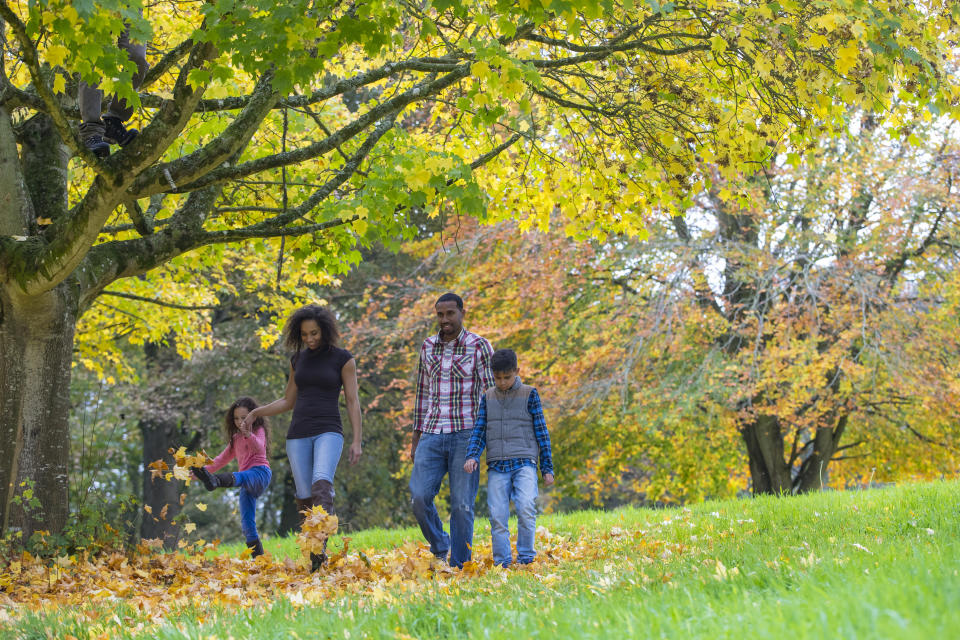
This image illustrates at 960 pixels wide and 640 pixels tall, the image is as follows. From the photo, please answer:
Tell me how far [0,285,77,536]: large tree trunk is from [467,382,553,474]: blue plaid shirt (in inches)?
140

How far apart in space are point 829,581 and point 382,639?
1.70 meters

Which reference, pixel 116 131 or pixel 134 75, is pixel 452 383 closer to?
pixel 116 131

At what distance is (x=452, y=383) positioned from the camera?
640cm

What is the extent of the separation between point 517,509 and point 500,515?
14cm

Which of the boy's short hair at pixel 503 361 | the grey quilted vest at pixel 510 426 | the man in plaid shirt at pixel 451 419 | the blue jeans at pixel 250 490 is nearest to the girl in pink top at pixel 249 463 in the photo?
the blue jeans at pixel 250 490

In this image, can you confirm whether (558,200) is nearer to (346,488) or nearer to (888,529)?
(888,529)

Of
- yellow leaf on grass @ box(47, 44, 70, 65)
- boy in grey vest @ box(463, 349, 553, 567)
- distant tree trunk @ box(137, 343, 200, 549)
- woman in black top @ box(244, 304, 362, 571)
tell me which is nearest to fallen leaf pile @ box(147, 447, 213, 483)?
woman in black top @ box(244, 304, 362, 571)

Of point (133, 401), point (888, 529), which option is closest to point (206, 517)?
point (133, 401)

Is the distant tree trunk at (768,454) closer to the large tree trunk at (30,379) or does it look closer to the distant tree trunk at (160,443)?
the distant tree trunk at (160,443)

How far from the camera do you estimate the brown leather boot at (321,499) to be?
20.6ft

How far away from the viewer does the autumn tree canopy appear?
5.21 m

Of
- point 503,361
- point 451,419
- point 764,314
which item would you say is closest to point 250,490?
point 451,419

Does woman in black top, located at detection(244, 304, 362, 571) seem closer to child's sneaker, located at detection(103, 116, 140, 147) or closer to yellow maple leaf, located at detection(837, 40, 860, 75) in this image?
child's sneaker, located at detection(103, 116, 140, 147)

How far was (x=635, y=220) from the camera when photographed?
875 cm
